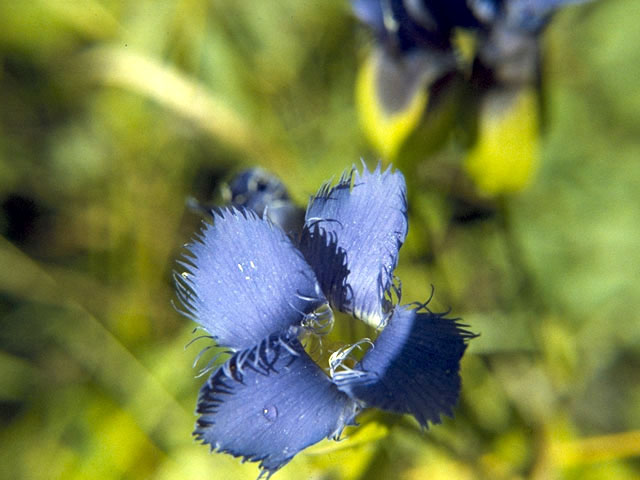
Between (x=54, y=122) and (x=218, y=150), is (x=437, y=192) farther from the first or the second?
(x=54, y=122)

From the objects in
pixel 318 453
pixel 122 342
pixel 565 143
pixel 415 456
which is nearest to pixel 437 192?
A: pixel 565 143

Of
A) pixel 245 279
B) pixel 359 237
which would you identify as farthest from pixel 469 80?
pixel 245 279

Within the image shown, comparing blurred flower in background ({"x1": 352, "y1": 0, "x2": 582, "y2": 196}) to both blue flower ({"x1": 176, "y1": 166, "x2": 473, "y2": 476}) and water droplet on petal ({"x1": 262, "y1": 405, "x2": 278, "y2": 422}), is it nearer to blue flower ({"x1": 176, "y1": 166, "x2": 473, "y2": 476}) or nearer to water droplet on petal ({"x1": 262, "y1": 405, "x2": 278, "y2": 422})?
blue flower ({"x1": 176, "y1": 166, "x2": 473, "y2": 476})

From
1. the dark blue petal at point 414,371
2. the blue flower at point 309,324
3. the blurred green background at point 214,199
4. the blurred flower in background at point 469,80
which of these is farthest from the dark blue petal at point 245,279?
the blurred green background at point 214,199

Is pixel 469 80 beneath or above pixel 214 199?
above

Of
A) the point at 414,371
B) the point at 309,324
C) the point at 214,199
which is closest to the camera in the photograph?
the point at 414,371

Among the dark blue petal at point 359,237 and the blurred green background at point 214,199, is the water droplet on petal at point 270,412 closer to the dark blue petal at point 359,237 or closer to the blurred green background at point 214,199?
the dark blue petal at point 359,237

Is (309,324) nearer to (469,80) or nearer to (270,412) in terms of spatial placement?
(270,412)
